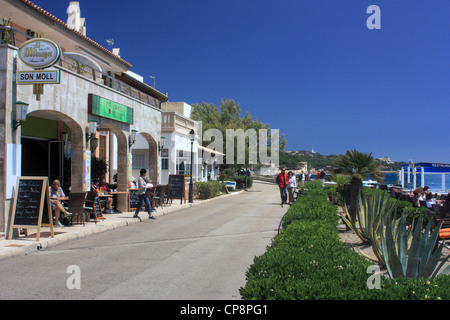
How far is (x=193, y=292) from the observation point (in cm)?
565

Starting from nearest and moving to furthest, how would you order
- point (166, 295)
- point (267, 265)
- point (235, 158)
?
point (267, 265) → point (166, 295) → point (235, 158)

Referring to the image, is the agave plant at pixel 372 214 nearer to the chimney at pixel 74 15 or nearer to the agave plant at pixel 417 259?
the agave plant at pixel 417 259

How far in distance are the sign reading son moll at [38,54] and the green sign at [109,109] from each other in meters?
3.72

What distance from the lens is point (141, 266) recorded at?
7.32 metres

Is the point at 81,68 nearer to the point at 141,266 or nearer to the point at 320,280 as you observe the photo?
the point at 141,266

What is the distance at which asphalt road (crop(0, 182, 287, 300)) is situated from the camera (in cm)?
566

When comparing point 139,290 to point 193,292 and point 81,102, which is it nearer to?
point 193,292

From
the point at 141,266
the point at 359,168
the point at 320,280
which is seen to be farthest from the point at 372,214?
the point at 320,280

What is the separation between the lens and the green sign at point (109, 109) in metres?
13.9

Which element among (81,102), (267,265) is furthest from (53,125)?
(267,265)
